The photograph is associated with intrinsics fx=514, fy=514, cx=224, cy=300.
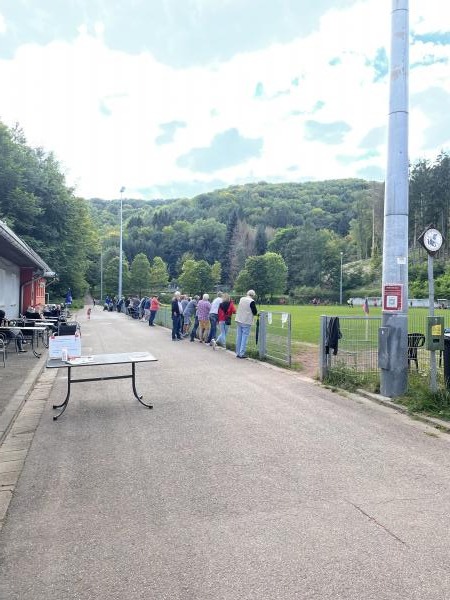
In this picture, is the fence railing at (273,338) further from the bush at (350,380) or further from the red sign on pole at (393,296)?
the red sign on pole at (393,296)

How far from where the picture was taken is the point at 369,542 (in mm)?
3379

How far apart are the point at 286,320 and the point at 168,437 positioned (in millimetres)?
6043

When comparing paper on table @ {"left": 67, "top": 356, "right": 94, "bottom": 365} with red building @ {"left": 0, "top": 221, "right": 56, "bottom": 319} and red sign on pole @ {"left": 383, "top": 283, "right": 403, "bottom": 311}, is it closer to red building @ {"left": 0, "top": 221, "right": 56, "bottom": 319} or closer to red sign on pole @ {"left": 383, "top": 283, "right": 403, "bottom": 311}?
red sign on pole @ {"left": 383, "top": 283, "right": 403, "bottom": 311}

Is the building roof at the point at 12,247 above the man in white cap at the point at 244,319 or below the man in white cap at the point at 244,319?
above

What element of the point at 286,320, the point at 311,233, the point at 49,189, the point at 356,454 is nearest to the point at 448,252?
the point at 311,233

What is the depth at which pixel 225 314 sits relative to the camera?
15133mm

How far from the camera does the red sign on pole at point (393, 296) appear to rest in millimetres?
7897

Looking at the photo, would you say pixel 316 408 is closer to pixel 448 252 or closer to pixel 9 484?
pixel 9 484

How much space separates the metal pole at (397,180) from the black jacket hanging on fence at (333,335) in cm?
143

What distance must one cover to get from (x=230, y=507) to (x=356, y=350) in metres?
5.95

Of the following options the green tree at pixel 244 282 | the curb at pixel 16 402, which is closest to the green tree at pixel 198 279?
the green tree at pixel 244 282

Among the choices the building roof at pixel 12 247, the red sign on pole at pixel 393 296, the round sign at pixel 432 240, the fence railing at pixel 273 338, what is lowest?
Answer: the fence railing at pixel 273 338

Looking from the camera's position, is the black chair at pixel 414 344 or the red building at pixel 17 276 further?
the red building at pixel 17 276

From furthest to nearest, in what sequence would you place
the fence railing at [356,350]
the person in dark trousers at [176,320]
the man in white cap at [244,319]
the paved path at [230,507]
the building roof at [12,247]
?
the person in dark trousers at [176,320] < the man in white cap at [244,319] < the building roof at [12,247] < the fence railing at [356,350] < the paved path at [230,507]
